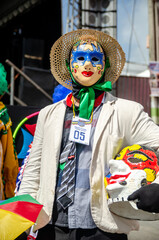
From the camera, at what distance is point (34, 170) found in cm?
186

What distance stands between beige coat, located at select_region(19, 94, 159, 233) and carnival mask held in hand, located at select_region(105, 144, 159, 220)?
8 cm

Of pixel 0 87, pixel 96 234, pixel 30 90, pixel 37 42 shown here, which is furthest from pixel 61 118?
pixel 37 42

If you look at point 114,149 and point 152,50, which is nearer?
point 114,149

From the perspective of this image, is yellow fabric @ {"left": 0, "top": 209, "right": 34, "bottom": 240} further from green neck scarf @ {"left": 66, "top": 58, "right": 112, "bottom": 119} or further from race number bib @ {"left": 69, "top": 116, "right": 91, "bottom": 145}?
green neck scarf @ {"left": 66, "top": 58, "right": 112, "bottom": 119}

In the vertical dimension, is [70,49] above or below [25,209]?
above

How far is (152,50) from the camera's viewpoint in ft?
32.2

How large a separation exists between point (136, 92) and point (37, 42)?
3.93 m

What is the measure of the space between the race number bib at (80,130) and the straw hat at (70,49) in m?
0.50

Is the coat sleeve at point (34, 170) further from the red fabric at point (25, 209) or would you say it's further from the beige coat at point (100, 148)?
the red fabric at point (25, 209)

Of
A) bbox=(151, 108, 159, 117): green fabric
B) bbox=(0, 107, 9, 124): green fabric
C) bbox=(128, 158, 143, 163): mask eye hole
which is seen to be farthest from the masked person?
bbox=(151, 108, 159, 117): green fabric

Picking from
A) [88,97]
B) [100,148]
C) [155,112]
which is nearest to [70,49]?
[88,97]

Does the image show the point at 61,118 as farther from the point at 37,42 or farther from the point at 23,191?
the point at 37,42

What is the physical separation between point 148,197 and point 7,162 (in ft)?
6.69

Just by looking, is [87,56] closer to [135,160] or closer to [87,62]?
[87,62]
